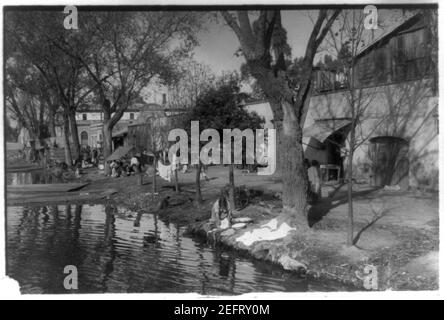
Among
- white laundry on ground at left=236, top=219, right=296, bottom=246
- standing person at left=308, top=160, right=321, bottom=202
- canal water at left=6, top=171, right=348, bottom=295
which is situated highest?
standing person at left=308, top=160, right=321, bottom=202

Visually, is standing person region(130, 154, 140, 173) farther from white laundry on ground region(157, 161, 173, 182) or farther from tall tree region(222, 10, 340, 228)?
tall tree region(222, 10, 340, 228)

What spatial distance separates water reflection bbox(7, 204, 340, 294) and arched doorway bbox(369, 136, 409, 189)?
24.8 ft

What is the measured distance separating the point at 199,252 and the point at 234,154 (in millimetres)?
2788

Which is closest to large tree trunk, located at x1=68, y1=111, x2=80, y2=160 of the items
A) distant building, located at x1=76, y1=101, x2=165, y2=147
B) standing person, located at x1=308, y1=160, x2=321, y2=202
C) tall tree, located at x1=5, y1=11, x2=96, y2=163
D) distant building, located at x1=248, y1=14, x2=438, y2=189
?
tall tree, located at x1=5, y1=11, x2=96, y2=163

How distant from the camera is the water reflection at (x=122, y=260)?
8.20m

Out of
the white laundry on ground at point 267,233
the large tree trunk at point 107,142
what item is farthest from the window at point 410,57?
the large tree trunk at point 107,142

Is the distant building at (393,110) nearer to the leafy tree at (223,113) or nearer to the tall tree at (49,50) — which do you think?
the leafy tree at (223,113)

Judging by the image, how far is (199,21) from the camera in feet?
34.3

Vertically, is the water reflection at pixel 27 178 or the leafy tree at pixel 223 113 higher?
the leafy tree at pixel 223 113

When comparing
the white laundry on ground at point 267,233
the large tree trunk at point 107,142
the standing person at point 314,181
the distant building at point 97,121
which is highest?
the distant building at point 97,121

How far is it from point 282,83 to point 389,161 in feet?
25.0

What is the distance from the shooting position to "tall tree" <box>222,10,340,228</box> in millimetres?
9633

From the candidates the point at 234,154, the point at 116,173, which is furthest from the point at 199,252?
the point at 116,173

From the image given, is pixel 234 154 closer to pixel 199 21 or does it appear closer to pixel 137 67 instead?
pixel 199 21
